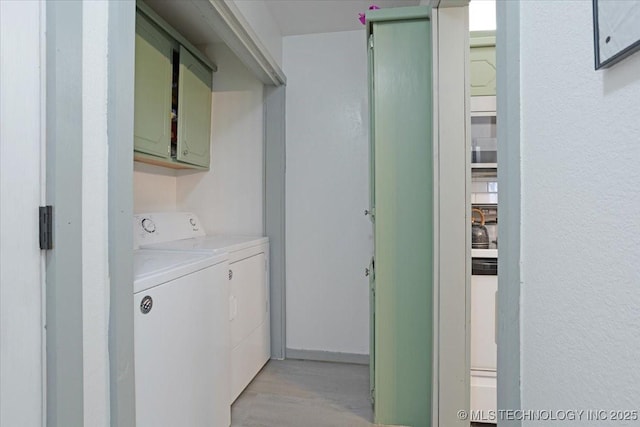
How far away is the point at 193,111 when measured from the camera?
7.22ft

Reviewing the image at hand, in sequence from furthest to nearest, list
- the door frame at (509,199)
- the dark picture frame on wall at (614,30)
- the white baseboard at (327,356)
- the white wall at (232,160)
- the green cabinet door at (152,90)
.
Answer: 1. the white wall at (232,160)
2. the white baseboard at (327,356)
3. the green cabinet door at (152,90)
4. the door frame at (509,199)
5. the dark picture frame on wall at (614,30)

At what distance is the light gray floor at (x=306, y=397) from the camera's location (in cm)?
175

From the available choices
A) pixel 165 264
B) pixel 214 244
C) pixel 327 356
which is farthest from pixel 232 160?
pixel 327 356

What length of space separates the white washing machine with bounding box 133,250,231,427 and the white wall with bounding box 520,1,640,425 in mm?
1071

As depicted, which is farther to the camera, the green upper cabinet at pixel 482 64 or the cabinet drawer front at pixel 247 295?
the cabinet drawer front at pixel 247 295

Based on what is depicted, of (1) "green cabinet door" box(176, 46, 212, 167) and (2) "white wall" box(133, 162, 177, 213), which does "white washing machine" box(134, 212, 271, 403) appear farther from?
(1) "green cabinet door" box(176, 46, 212, 167)

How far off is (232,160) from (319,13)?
122 centimetres

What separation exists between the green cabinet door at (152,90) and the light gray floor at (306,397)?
154 cm

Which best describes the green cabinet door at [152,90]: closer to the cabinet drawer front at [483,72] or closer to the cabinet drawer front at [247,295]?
the cabinet drawer front at [247,295]

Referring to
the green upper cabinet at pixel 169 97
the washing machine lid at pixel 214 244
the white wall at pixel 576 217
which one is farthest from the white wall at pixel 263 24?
the white wall at pixel 576 217

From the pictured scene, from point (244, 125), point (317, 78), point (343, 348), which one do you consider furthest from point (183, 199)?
point (343, 348)

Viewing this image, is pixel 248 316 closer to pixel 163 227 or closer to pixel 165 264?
pixel 163 227

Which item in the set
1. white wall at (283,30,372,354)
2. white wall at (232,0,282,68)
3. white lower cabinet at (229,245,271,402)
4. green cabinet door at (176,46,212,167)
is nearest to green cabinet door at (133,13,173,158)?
green cabinet door at (176,46,212,167)

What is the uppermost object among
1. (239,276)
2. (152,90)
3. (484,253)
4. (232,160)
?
(152,90)
